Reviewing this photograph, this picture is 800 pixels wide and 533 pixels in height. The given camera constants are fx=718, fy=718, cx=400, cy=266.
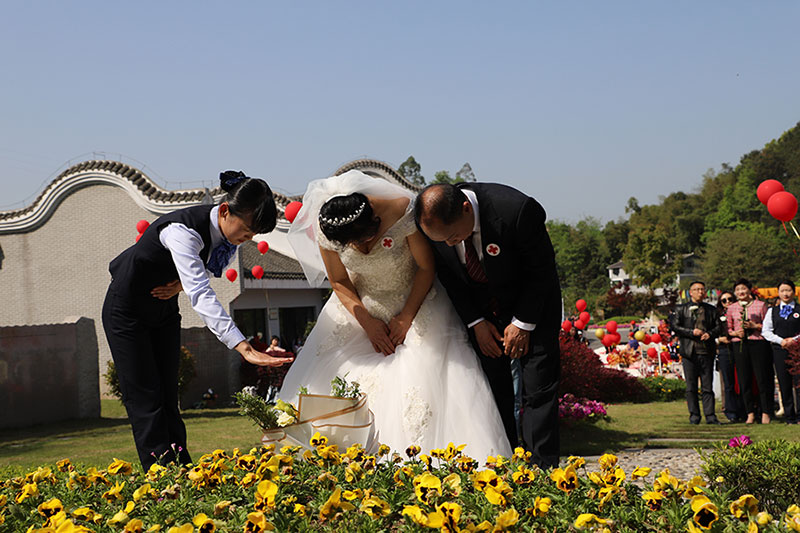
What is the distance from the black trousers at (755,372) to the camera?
9.92 meters

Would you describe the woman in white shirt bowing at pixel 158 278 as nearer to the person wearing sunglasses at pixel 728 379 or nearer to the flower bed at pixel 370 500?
the flower bed at pixel 370 500

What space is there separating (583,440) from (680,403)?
6.35m

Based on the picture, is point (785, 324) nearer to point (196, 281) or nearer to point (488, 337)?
point (488, 337)

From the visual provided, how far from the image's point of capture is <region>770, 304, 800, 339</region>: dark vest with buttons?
31.4 feet

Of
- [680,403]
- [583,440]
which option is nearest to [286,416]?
[583,440]

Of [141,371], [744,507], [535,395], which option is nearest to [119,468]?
[141,371]

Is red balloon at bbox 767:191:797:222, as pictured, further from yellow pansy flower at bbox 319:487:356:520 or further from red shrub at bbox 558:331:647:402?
yellow pansy flower at bbox 319:487:356:520

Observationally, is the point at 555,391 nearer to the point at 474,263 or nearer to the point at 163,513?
the point at 474,263

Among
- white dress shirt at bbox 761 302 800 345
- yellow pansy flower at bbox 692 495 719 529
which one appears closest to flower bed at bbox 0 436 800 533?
yellow pansy flower at bbox 692 495 719 529

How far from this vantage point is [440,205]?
3840 millimetres

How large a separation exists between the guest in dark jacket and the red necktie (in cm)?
640

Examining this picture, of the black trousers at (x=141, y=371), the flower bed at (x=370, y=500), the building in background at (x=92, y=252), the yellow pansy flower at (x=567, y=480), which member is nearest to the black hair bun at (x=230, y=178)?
the black trousers at (x=141, y=371)

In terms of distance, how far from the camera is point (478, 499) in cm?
258

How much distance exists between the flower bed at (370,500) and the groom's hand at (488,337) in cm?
123
